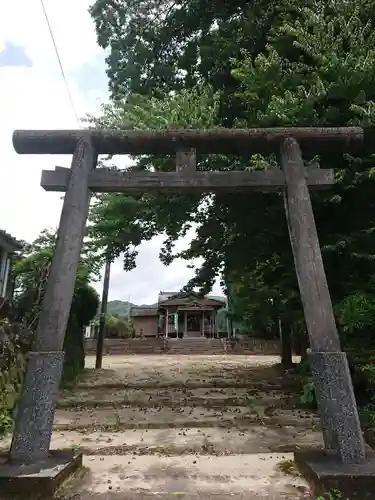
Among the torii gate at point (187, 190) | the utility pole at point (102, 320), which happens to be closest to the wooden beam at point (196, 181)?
the torii gate at point (187, 190)

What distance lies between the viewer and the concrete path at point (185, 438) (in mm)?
3799

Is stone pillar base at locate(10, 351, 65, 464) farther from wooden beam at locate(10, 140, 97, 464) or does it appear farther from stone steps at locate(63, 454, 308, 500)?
stone steps at locate(63, 454, 308, 500)

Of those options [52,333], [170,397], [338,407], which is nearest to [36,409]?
[52,333]

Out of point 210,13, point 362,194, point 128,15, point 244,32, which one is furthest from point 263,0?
point 362,194

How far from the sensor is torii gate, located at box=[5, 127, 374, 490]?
3.88m

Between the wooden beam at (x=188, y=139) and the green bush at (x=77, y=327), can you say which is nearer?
the wooden beam at (x=188, y=139)

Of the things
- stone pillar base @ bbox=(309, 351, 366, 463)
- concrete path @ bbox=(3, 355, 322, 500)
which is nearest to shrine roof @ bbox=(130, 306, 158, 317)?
concrete path @ bbox=(3, 355, 322, 500)

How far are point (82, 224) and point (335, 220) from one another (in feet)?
15.1

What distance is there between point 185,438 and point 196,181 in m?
3.70

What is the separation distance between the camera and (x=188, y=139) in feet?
16.8

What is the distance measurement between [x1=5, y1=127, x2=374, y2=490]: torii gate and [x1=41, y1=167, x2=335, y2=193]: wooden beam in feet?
0.04

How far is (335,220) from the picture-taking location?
7137 millimetres

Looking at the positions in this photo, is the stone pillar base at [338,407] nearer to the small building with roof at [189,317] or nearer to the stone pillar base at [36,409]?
the stone pillar base at [36,409]

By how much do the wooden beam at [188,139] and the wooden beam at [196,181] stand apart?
42 cm
